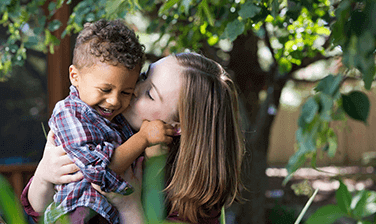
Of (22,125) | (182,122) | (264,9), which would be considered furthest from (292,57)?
(22,125)

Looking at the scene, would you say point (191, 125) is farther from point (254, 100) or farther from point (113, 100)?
point (254, 100)

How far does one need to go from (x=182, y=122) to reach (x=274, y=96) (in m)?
2.38

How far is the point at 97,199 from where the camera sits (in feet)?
3.61

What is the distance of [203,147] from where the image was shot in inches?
49.6

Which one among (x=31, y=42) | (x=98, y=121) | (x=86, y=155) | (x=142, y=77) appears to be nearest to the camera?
(x=86, y=155)

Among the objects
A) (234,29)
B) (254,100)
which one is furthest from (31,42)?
(254,100)

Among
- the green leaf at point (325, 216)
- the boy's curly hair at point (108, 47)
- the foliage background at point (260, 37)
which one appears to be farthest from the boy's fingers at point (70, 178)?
the green leaf at point (325, 216)

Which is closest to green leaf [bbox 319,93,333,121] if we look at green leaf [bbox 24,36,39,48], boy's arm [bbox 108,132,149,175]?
boy's arm [bbox 108,132,149,175]

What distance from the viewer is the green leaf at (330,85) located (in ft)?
1.80

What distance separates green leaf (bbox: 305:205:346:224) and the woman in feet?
2.51

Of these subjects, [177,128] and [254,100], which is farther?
[254,100]

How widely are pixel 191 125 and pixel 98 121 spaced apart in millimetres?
307

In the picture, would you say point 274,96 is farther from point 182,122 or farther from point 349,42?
point 349,42

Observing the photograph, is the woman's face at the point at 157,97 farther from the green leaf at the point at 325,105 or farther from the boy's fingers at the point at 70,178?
the green leaf at the point at 325,105
